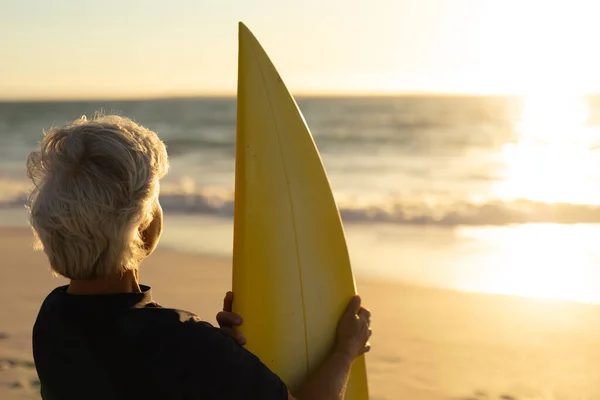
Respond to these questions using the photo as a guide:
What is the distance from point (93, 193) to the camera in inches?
60.3

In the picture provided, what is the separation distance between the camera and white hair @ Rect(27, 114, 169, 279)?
5.04ft

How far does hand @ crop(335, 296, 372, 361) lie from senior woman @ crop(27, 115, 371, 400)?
18.6 inches

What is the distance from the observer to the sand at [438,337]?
13.2 feet

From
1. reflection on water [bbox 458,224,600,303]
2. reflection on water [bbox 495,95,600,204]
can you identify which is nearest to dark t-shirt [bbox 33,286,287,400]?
reflection on water [bbox 458,224,600,303]

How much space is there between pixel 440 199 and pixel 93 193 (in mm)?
9228

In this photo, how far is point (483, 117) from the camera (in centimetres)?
3475

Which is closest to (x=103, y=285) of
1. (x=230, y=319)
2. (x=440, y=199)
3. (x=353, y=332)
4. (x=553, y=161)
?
(x=230, y=319)

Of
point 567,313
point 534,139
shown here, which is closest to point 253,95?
point 567,313

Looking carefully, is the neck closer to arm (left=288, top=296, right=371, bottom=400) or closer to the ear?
the ear

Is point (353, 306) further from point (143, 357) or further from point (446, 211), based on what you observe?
point (446, 211)

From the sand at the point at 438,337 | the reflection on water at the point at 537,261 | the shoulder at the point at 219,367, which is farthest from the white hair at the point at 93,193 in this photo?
the reflection on water at the point at 537,261

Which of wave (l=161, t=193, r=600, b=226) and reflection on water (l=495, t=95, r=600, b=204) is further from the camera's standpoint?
reflection on water (l=495, t=95, r=600, b=204)

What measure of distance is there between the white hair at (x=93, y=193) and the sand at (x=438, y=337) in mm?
2475

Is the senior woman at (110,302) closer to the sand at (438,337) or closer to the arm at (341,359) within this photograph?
the arm at (341,359)
